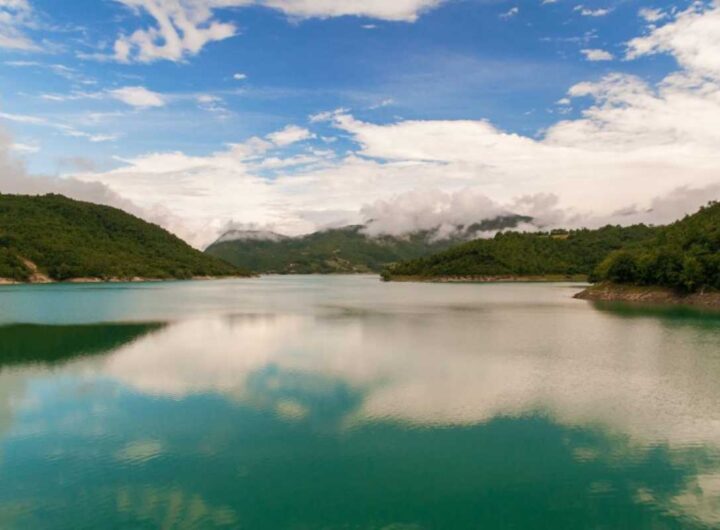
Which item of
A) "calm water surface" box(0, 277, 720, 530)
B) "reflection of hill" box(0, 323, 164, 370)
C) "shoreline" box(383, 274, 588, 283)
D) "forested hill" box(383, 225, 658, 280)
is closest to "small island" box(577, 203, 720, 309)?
"calm water surface" box(0, 277, 720, 530)

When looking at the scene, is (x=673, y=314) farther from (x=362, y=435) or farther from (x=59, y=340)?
(x=59, y=340)

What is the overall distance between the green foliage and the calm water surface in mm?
35590

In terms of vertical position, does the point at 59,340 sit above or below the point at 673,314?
above

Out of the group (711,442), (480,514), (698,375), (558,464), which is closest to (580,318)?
(698,375)

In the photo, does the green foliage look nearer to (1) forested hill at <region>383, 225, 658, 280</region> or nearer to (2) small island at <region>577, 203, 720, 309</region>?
(2) small island at <region>577, 203, 720, 309</region>

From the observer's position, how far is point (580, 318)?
5341cm

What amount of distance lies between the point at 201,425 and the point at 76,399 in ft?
24.3

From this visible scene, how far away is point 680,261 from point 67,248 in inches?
6234

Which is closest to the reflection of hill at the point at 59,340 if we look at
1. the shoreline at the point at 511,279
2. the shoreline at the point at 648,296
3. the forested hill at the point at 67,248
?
the shoreline at the point at 648,296

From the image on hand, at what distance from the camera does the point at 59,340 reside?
38.0m

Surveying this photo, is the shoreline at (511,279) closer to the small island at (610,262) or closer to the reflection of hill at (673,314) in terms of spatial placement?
the small island at (610,262)

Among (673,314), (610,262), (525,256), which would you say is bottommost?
(673,314)

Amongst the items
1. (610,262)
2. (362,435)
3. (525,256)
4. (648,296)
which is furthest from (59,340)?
(525,256)

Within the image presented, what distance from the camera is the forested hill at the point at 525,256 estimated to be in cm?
16888
